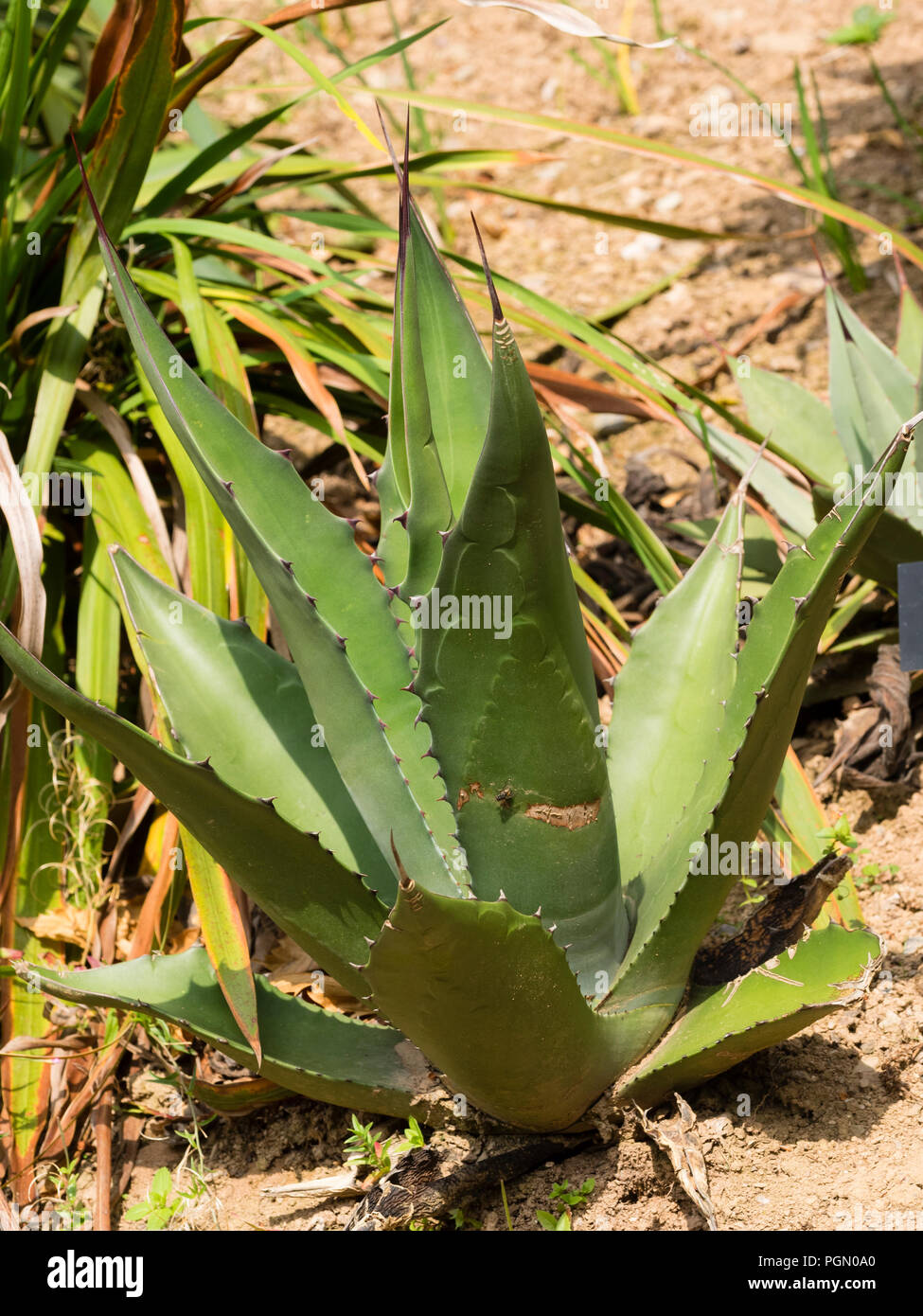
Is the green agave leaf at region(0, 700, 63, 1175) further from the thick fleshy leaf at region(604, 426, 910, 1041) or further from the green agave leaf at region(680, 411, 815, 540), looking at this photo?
the green agave leaf at region(680, 411, 815, 540)

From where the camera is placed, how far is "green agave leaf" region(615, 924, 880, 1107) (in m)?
1.23

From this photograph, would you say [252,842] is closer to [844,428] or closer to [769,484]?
[769,484]

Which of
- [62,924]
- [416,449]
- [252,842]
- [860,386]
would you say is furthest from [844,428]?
[62,924]

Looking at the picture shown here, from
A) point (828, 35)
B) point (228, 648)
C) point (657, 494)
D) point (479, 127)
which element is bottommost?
point (228, 648)

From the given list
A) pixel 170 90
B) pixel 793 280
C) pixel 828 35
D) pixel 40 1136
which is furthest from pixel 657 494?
pixel 828 35

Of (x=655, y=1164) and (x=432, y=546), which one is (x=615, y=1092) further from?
(x=432, y=546)

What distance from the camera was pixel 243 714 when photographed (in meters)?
1.41

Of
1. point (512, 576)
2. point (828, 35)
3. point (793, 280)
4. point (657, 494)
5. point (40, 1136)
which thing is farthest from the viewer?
point (828, 35)

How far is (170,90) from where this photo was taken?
2035 mm

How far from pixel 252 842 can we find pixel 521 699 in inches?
12.0

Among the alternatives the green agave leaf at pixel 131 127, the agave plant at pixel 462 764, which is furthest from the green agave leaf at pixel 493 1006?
the green agave leaf at pixel 131 127

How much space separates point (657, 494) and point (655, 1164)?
1.56 metres

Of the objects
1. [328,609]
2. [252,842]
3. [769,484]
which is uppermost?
[769,484]

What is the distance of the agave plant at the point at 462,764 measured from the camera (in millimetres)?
1107
